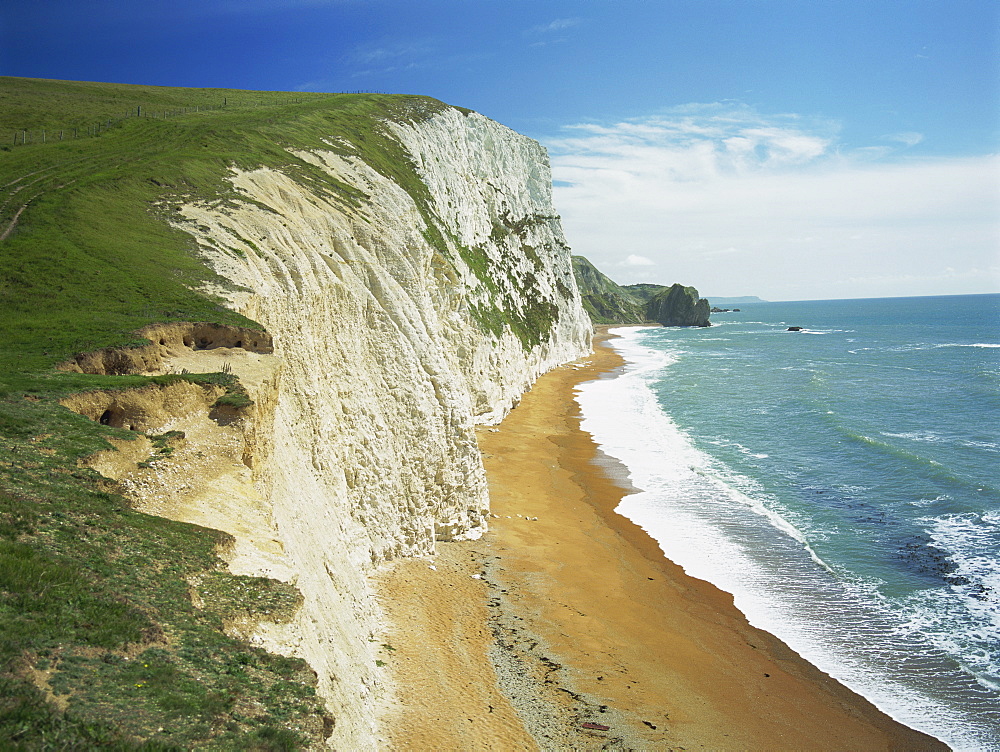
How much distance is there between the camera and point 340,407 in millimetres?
18562

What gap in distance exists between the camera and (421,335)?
23.3m

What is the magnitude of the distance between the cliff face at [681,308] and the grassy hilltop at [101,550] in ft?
512

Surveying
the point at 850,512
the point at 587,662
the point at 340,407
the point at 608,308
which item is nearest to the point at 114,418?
the point at 340,407

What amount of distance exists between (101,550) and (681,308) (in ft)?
559

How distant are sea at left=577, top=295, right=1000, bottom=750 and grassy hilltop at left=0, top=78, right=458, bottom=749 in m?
15.9

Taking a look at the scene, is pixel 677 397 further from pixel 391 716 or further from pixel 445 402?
pixel 391 716

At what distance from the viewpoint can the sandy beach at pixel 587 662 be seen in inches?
542

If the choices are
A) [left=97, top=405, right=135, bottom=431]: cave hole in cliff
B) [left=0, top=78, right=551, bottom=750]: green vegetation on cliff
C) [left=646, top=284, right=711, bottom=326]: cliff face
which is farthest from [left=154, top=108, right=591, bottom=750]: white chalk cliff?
[left=646, top=284, right=711, bottom=326]: cliff face

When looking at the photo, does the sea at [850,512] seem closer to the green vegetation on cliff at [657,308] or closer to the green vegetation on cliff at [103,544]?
the green vegetation on cliff at [103,544]

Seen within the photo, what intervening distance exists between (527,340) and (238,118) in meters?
29.9

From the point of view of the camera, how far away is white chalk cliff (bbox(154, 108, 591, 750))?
10508mm

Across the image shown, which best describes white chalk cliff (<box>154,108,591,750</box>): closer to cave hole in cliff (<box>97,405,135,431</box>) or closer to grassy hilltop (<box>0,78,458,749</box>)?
grassy hilltop (<box>0,78,458,749</box>)

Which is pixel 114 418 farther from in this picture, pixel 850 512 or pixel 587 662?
pixel 850 512

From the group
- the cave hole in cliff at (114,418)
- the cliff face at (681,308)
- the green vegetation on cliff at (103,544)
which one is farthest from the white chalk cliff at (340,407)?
the cliff face at (681,308)
